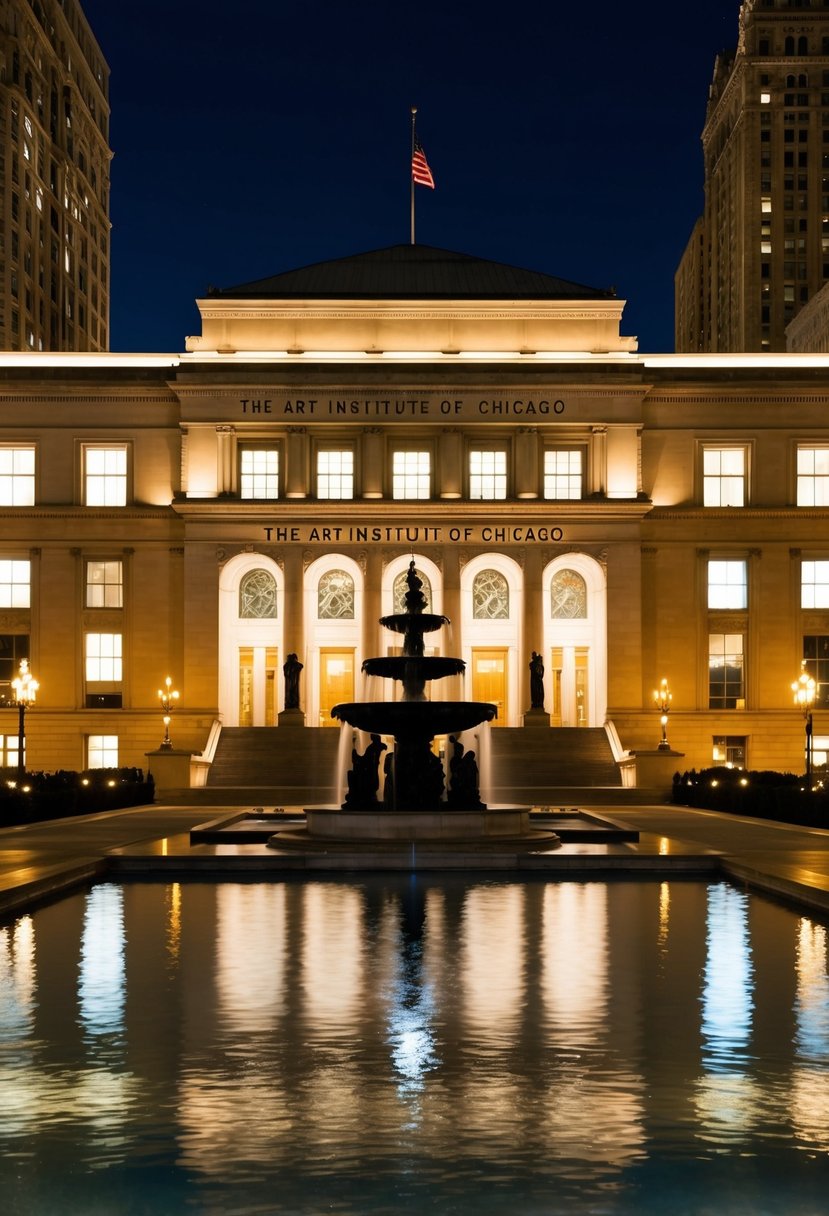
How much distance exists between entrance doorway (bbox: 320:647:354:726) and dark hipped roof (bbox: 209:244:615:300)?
50.3 feet

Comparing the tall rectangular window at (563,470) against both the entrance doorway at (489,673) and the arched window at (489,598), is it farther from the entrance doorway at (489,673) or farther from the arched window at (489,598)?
the entrance doorway at (489,673)

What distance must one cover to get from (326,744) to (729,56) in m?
133

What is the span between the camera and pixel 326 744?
54.2 metres

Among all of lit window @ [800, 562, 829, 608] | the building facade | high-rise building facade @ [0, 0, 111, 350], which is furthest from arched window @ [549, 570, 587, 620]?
high-rise building facade @ [0, 0, 111, 350]

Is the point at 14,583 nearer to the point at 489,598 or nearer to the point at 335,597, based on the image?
the point at 335,597

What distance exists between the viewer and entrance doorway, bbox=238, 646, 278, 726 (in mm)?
62188

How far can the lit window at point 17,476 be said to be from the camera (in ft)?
203

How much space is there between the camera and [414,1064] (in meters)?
10.8

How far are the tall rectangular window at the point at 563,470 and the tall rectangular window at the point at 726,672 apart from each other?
8.71 metres

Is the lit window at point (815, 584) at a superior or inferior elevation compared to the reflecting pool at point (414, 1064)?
superior

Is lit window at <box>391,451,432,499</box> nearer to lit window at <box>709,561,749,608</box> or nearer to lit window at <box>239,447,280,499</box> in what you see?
lit window at <box>239,447,280,499</box>

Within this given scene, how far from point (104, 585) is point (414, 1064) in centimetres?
5256

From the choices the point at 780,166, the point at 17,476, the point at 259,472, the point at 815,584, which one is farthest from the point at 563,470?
the point at 780,166

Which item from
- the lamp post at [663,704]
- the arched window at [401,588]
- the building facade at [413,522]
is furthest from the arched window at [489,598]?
the lamp post at [663,704]
